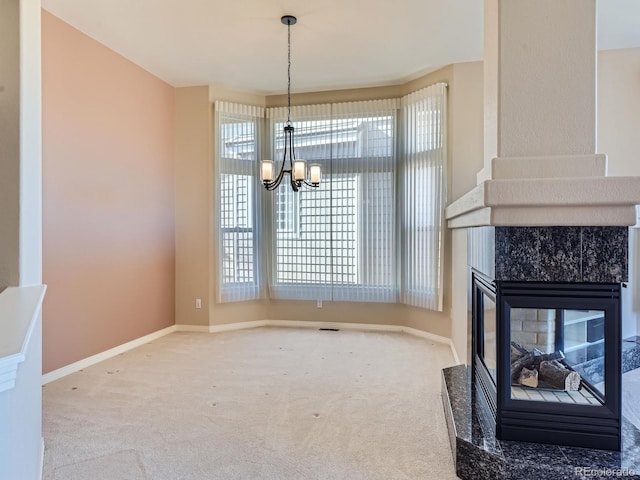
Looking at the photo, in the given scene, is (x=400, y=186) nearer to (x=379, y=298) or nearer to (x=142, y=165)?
(x=379, y=298)

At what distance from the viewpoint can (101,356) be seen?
3807 millimetres

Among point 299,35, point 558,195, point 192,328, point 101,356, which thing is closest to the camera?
point 558,195

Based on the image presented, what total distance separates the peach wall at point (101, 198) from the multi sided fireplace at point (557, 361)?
3472 mm

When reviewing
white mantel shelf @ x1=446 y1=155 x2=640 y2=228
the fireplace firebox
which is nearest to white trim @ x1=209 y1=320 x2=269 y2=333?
the fireplace firebox

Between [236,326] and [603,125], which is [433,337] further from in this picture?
[603,125]

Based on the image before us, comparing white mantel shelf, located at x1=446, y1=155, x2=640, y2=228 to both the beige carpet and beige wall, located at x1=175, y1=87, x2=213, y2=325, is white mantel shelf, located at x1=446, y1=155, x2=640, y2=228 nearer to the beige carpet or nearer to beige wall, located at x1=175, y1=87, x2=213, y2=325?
the beige carpet

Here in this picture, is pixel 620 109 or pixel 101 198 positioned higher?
pixel 620 109

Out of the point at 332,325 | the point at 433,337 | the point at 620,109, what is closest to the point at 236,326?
the point at 332,325

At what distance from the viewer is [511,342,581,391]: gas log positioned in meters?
2.00

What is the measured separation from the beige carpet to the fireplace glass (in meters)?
0.64

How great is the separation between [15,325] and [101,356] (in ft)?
9.41

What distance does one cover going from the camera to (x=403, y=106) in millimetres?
4711

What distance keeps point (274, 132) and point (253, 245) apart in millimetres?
1516

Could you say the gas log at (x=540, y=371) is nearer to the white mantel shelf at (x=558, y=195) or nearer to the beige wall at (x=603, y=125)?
the white mantel shelf at (x=558, y=195)
